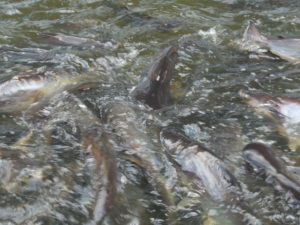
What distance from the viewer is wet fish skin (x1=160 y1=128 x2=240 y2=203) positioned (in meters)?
2.40

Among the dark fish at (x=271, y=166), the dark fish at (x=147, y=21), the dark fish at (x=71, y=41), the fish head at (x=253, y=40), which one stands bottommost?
the dark fish at (x=71, y=41)

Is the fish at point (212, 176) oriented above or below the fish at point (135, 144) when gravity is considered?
above

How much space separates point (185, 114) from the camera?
3352 mm

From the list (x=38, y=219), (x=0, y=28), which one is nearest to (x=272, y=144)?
(x=38, y=219)

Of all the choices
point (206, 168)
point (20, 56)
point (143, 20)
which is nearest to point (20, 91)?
point (20, 56)

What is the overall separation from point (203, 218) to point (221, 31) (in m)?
2.88

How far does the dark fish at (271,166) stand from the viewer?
2344mm

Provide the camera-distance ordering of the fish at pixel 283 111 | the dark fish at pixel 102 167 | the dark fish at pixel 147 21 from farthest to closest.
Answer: the dark fish at pixel 147 21, the fish at pixel 283 111, the dark fish at pixel 102 167

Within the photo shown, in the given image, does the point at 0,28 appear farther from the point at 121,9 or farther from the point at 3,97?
the point at 3,97

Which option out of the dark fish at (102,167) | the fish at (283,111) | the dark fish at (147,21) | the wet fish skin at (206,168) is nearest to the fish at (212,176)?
the wet fish skin at (206,168)

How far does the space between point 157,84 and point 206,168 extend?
1222 millimetres

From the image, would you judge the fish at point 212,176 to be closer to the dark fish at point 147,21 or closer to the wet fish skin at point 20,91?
the wet fish skin at point 20,91

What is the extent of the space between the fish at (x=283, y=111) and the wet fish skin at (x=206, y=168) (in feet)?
2.39

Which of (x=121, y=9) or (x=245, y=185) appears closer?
(x=245, y=185)
